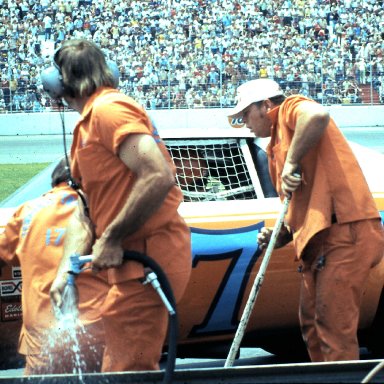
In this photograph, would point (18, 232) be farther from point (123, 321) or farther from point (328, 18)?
point (328, 18)

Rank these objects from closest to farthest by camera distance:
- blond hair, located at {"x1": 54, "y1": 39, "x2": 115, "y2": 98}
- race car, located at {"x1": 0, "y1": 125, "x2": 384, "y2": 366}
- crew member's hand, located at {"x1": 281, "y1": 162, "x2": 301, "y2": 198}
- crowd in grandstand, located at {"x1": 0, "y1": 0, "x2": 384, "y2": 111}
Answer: blond hair, located at {"x1": 54, "y1": 39, "x2": 115, "y2": 98}
crew member's hand, located at {"x1": 281, "y1": 162, "x2": 301, "y2": 198}
race car, located at {"x1": 0, "y1": 125, "x2": 384, "y2": 366}
crowd in grandstand, located at {"x1": 0, "y1": 0, "x2": 384, "y2": 111}

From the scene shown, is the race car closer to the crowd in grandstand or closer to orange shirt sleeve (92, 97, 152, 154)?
orange shirt sleeve (92, 97, 152, 154)

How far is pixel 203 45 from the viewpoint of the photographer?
32.8 m

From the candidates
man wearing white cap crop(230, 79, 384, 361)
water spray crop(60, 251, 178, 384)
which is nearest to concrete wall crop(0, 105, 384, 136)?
man wearing white cap crop(230, 79, 384, 361)

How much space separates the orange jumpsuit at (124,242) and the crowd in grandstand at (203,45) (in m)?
24.0

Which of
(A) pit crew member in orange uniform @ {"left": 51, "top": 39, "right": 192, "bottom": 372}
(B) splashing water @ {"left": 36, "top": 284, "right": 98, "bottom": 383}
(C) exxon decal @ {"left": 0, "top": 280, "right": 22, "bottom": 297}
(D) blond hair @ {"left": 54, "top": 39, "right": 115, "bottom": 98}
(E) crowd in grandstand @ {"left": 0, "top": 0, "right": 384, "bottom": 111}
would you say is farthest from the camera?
(E) crowd in grandstand @ {"left": 0, "top": 0, "right": 384, "bottom": 111}

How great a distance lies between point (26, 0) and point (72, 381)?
34.8m

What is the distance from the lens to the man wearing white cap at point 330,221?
385 centimetres

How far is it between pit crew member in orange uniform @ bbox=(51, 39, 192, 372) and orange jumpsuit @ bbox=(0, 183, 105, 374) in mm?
382

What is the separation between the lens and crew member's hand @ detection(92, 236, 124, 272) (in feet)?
9.75

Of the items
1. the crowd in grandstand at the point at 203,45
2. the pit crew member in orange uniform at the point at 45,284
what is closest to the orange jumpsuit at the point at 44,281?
the pit crew member in orange uniform at the point at 45,284

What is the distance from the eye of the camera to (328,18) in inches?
1371

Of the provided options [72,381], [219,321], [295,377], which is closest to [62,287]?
[72,381]

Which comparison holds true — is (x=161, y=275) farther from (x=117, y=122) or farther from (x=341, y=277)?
(x=341, y=277)
